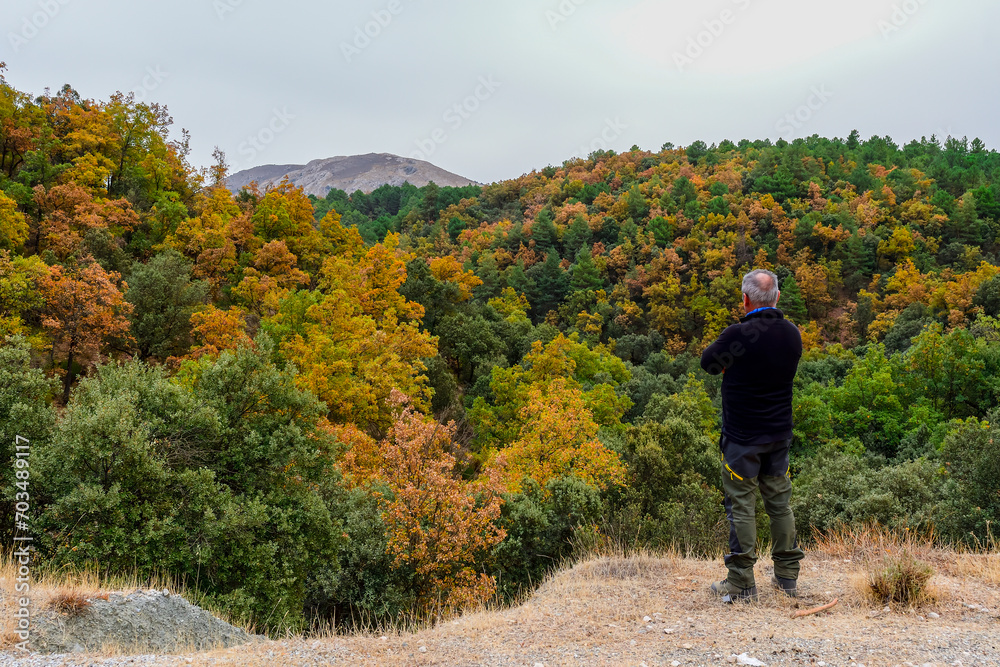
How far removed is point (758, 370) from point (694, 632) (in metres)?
2.09

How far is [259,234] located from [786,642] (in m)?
35.1

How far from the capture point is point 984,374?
103 feet

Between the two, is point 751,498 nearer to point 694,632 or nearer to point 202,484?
point 694,632

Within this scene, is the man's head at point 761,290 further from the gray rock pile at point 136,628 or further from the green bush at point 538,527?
the green bush at point 538,527

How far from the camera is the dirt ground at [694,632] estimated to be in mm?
3871

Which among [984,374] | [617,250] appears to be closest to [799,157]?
[617,250]

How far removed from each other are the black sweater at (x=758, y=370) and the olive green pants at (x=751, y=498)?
0.14 m

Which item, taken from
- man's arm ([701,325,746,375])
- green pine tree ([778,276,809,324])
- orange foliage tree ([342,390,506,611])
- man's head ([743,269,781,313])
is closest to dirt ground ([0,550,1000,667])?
man's arm ([701,325,746,375])

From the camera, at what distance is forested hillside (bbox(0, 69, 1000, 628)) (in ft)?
30.7

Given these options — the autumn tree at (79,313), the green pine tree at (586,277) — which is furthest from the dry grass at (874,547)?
the green pine tree at (586,277)

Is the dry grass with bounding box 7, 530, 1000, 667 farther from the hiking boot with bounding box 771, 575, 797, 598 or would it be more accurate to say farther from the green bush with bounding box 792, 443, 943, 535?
the green bush with bounding box 792, 443, 943, 535

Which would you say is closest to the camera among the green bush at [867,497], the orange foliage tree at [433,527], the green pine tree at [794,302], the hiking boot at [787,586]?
the hiking boot at [787,586]

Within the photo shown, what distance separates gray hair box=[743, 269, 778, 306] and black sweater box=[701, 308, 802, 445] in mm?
131

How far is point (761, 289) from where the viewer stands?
15.0 feet
